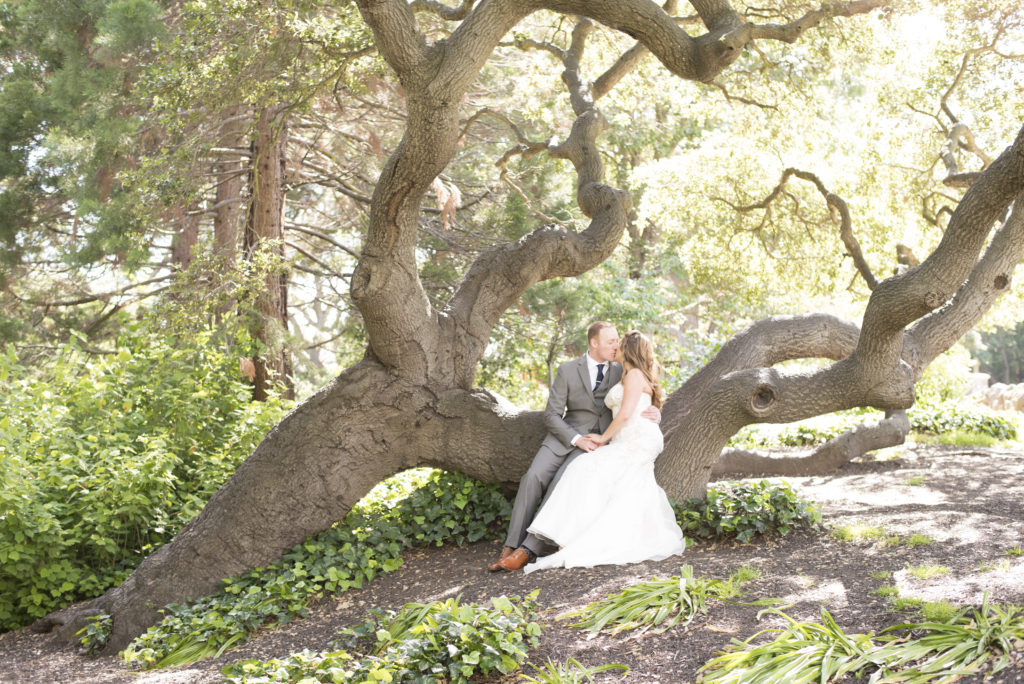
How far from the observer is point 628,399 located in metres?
6.66

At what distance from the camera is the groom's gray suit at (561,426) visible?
670 centimetres

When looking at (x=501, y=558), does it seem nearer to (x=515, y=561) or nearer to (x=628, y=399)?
(x=515, y=561)

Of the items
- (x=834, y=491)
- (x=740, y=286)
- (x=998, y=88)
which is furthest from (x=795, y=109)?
(x=834, y=491)

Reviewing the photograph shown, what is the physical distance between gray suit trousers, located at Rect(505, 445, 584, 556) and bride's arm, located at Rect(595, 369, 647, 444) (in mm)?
328

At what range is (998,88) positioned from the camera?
10922 mm

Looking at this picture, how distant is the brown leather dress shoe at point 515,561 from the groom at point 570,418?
0.12 metres

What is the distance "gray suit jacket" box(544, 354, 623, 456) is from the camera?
22.6ft

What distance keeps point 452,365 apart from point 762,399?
2.62 metres

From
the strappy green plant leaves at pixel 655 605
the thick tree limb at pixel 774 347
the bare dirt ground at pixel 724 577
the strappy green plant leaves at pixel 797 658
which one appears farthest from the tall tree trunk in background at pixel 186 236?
the strappy green plant leaves at pixel 797 658

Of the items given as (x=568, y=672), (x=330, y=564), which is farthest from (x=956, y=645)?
(x=330, y=564)

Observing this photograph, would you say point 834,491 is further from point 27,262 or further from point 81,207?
point 27,262

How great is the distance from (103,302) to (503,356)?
239 inches

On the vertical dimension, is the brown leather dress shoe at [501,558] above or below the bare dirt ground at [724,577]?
above

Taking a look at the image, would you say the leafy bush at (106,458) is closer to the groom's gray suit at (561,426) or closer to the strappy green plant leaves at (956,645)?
the groom's gray suit at (561,426)
